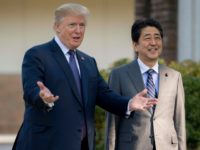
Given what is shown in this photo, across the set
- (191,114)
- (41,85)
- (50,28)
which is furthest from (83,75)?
(50,28)

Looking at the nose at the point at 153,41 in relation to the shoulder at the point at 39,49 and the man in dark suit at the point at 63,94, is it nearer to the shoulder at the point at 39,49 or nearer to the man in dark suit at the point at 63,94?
the man in dark suit at the point at 63,94

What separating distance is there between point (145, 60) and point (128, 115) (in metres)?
0.48

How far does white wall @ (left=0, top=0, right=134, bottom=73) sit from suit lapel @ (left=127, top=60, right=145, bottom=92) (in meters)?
8.10

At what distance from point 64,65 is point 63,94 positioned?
223 mm

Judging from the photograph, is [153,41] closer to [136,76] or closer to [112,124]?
[136,76]

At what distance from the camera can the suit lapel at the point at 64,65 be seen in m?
5.45

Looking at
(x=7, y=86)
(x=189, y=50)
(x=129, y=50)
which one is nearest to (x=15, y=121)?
(x=7, y=86)

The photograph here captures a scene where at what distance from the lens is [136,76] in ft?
19.3

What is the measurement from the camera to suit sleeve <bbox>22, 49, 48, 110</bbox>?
518cm

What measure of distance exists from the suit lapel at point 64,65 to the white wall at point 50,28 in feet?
27.7

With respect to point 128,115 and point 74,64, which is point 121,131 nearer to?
point 128,115

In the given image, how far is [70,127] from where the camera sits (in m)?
5.44

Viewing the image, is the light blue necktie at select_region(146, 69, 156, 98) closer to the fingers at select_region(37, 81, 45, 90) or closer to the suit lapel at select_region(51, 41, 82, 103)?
the suit lapel at select_region(51, 41, 82, 103)

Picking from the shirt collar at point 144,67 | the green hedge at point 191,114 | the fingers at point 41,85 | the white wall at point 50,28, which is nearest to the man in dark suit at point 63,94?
the fingers at point 41,85
